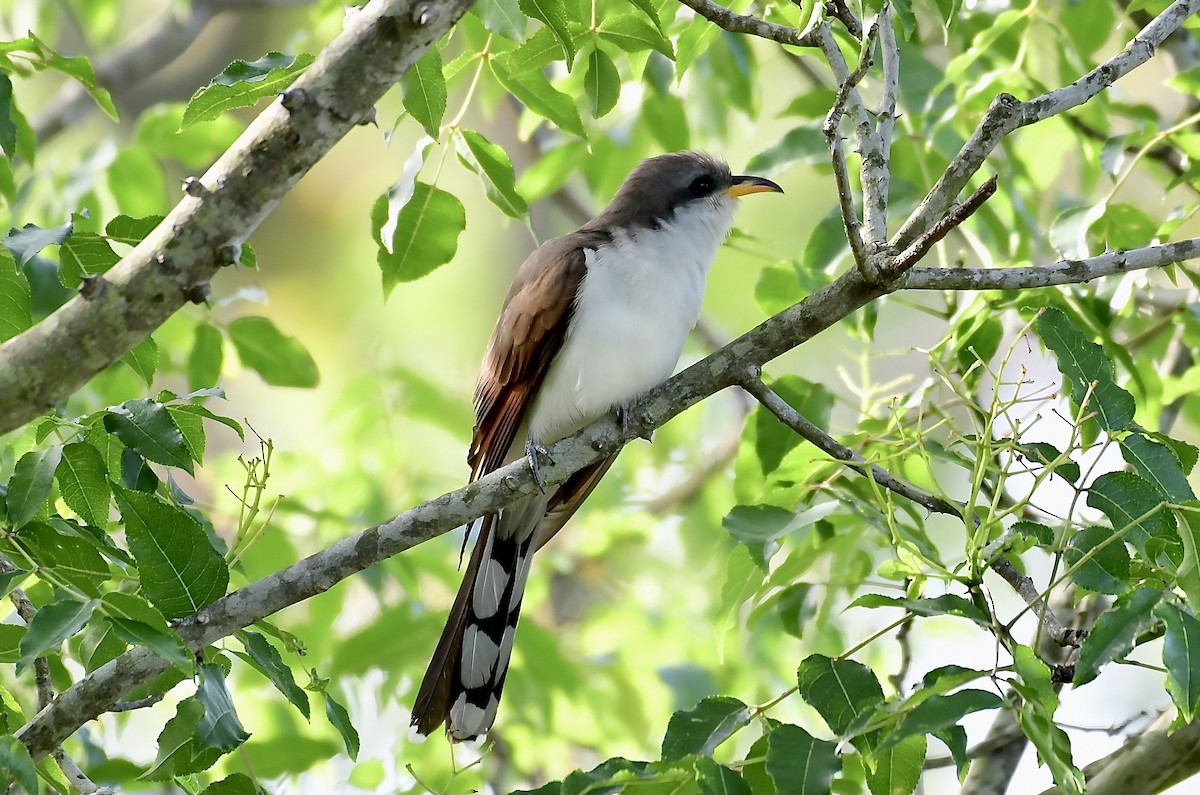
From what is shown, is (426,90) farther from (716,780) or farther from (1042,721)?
(1042,721)

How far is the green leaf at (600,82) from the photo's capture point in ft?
8.90

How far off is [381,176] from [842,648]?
6459mm

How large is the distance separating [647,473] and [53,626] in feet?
14.9

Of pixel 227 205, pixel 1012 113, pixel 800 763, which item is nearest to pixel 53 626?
pixel 227 205

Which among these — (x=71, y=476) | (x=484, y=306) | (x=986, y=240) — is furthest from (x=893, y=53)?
→ (x=484, y=306)

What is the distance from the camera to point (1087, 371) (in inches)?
81.9

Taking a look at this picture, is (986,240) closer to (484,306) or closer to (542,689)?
(542,689)

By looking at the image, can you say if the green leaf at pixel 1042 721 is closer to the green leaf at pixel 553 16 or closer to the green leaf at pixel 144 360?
the green leaf at pixel 553 16

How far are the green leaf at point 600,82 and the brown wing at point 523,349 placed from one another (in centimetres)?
86

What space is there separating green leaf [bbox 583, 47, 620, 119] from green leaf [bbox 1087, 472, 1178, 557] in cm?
133

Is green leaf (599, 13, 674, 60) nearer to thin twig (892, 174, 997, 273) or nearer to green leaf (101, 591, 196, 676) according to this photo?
thin twig (892, 174, 997, 273)

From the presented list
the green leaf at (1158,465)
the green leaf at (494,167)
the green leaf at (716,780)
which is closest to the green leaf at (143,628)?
the green leaf at (716,780)

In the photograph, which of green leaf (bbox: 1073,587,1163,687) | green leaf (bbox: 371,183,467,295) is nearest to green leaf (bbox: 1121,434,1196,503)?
green leaf (bbox: 1073,587,1163,687)

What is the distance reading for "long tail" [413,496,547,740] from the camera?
127 inches
